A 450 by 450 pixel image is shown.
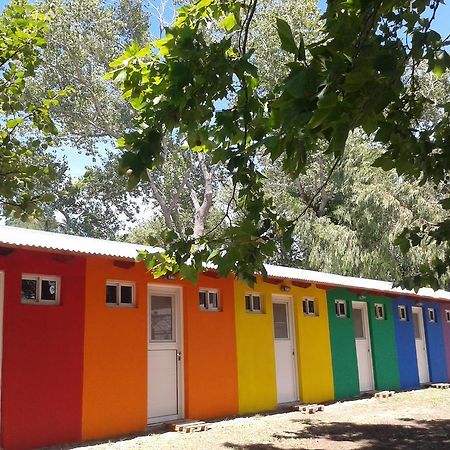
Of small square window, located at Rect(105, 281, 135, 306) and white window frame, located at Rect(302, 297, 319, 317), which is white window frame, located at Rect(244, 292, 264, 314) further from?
small square window, located at Rect(105, 281, 135, 306)

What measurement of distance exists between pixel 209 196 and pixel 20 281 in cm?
1783

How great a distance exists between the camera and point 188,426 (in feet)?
28.0

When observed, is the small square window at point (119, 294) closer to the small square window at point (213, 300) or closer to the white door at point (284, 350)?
the small square window at point (213, 300)

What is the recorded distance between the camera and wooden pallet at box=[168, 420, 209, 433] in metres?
8.48

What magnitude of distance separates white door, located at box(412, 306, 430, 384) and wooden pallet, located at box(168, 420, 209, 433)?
9.43m

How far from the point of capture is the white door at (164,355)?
29.9ft

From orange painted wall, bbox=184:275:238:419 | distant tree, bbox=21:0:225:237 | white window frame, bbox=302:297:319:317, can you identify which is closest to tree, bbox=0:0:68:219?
orange painted wall, bbox=184:275:238:419

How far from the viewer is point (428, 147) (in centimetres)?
406

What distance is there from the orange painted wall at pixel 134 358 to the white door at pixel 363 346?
4765 millimetres

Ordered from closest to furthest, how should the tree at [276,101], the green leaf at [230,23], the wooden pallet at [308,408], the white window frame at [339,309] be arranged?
the tree at [276,101] < the green leaf at [230,23] < the wooden pallet at [308,408] < the white window frame at [339,309]

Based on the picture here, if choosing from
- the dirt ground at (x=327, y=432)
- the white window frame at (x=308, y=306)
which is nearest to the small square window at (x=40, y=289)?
the dirt ground at (x=327, y=432)

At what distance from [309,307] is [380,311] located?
10.5ft

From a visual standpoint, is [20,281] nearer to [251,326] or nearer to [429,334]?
[251,326]

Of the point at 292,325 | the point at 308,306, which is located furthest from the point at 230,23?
→ the point at 308,306
